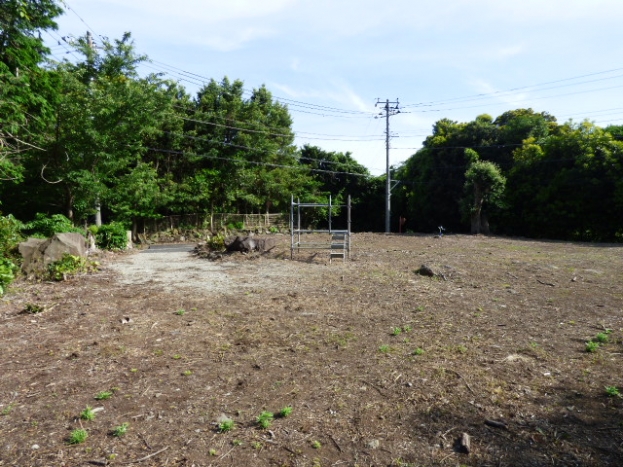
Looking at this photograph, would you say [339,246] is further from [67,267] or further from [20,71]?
[20,71]

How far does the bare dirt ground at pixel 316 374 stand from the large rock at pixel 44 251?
1252 millimetres

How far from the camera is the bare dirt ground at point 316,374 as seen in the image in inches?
104

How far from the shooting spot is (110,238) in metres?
14.6

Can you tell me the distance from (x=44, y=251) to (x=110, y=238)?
6122mm

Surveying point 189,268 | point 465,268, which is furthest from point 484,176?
point 189,268

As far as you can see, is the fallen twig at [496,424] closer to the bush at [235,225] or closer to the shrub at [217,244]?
the shrub at [217,244]

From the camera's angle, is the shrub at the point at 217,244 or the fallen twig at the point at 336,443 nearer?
the fallen twig at the point at 336,443

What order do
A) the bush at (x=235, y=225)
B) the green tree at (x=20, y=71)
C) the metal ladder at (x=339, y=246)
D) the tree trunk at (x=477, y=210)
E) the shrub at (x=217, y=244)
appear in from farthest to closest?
the bush at (x=235, y=225)
the tree trunk at (x=477, y=210)
the shrub at (x=217, y=244)
the metal ladder at (x=339, y=246)
the green tree at (x=20, y=71)

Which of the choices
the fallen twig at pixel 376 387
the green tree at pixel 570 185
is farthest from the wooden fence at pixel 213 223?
the fallen twig at pixel 376 387

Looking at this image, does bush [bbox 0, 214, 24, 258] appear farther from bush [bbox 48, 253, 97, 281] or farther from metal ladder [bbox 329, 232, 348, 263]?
metal ladder [bbox 329, 232, 348, 263]

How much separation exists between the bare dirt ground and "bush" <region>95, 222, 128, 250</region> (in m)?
7.61

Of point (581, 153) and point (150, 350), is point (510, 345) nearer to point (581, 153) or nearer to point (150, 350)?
point (150, 350)

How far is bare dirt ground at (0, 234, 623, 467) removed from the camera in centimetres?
264

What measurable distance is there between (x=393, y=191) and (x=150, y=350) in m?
29.8
